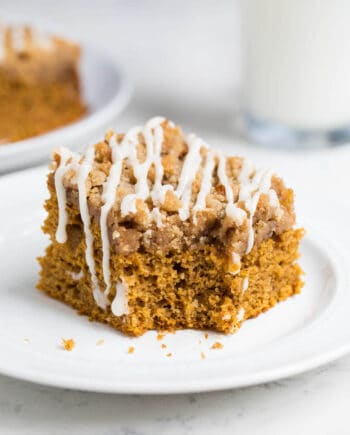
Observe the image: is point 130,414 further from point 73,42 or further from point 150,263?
point 73,42

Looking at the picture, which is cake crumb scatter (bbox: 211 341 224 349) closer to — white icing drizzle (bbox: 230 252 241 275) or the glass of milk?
white icing drizzle (bbox: 230 252 241 275)

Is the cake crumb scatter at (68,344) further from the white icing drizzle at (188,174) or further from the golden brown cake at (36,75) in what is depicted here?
the golden brown cake at (36,75)

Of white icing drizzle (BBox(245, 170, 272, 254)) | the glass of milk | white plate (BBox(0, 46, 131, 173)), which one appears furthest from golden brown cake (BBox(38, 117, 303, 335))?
the glass of milk

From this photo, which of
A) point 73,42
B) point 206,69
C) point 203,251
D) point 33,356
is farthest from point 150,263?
point 206,69

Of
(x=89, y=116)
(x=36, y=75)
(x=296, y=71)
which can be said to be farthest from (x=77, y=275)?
(x=36, y=75)

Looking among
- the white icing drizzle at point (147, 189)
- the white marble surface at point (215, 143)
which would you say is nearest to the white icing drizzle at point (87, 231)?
the white icing drizzle at point (147, 189)
